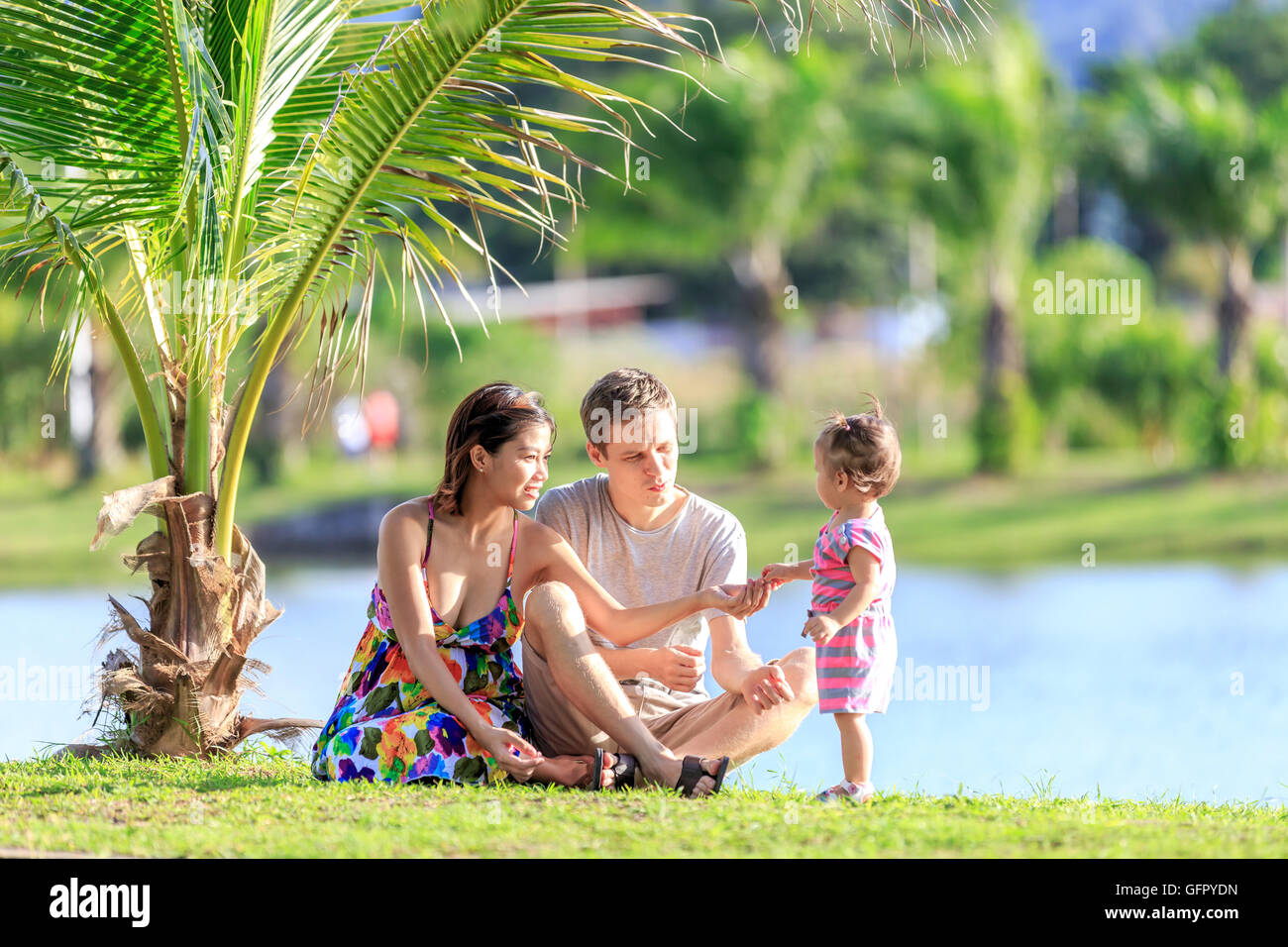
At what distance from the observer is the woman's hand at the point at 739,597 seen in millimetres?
4125

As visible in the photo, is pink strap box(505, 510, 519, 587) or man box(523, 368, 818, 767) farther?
pink strap box(505, 510, 519, 587)

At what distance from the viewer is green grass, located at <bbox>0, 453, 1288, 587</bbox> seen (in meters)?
18.9

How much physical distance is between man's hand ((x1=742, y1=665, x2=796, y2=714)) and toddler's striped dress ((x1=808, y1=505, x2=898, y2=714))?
0.41 feet

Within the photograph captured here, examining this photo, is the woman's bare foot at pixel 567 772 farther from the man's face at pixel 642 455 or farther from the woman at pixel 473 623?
the man's face at pixel 642 455

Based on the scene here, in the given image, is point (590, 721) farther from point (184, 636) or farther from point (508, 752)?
point (184, 636)

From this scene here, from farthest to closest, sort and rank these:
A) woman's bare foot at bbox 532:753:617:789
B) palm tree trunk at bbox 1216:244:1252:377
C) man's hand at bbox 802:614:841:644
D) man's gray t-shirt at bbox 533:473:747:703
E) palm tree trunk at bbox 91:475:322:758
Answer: palm tree trunk at bbox 1216:244:1252:377 < palm tree trunk at bbox 91:475:322:758 < man's gray t-shirt at bbox 533:473:747:703 < woman's bare foot at bbox 532:753:617:789 < man's hand at bbox 802:614:841:644

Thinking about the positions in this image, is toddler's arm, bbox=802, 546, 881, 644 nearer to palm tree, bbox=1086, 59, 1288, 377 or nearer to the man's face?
the man's face

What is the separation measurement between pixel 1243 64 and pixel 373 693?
105 feet

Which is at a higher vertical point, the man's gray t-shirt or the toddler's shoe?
the man's gray t-shirt

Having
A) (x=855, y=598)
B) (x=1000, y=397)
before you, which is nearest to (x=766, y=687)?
(x=855, y=598)

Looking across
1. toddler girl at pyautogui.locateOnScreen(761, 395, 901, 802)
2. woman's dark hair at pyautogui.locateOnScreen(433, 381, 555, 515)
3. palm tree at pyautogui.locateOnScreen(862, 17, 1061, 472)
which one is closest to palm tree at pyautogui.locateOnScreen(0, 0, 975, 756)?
woman's dark hair at pyautogui.locateOnScreen(433, 381, 555, 515)

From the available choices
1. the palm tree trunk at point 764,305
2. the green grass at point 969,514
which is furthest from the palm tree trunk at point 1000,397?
the palm tree trunk at point 764,305

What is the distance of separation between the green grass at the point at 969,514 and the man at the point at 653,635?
14.9 meters

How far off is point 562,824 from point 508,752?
45 cm
